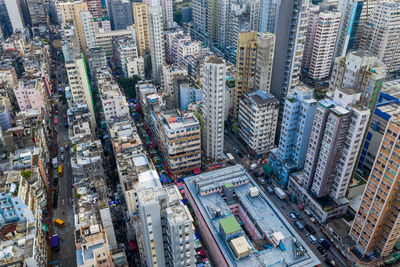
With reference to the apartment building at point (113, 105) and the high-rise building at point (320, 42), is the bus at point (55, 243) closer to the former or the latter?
the apartment building at point (113, 105)

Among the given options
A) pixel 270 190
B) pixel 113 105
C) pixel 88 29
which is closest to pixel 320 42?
pixel 270 190

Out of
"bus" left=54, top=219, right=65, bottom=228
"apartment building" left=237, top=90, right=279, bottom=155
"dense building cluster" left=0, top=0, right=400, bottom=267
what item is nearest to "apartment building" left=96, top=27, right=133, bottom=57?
"dense building cluster" left=0, top=0, right=400, bottom=267

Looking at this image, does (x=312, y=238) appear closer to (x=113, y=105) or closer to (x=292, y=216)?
(x=292, y=216)

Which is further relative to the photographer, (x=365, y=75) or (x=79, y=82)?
(x=79, y=82)

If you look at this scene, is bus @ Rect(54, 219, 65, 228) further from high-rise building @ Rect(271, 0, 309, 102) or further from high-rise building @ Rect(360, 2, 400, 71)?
high-rise building @ Rect(360, 2, 400, 71)

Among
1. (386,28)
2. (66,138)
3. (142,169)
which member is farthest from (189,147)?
(386,28)

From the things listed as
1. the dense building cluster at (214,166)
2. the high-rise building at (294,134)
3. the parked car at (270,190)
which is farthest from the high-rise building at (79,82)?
the high-rise building at (294,134)
